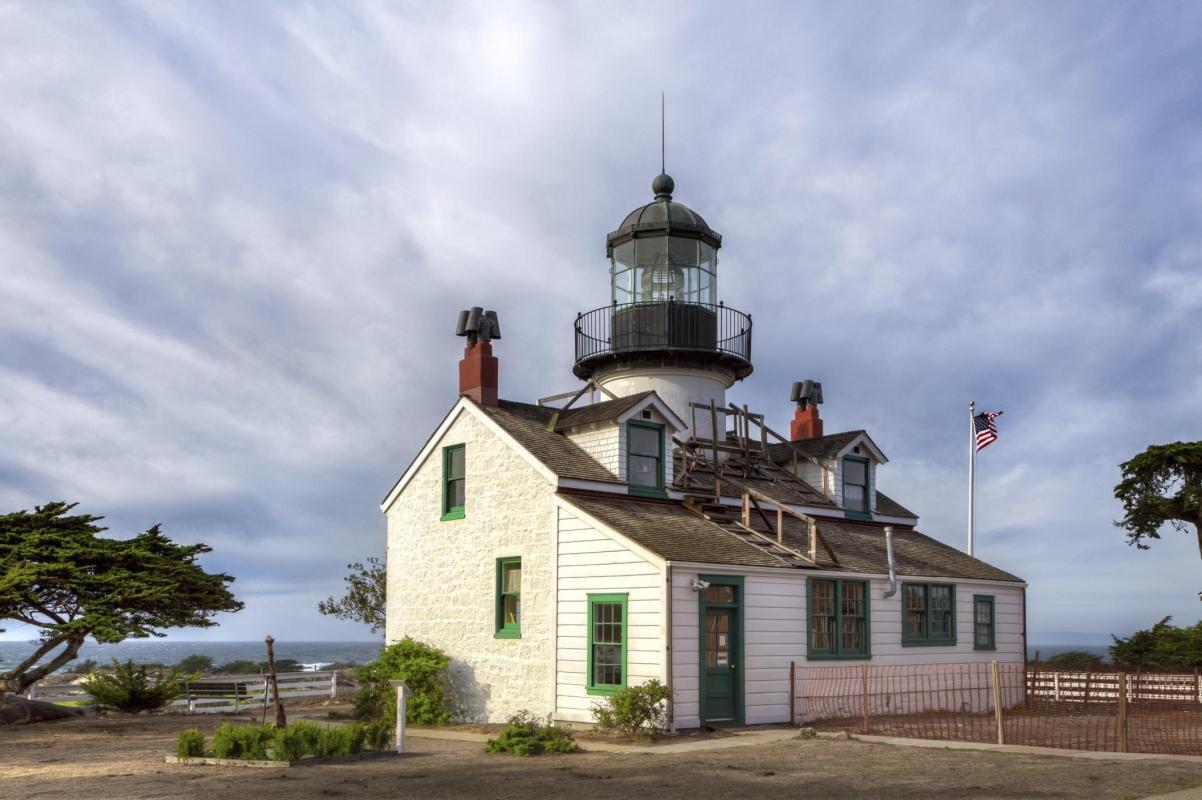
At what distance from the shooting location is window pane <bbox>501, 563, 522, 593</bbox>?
74.4 ft

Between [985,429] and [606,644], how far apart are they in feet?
51.7

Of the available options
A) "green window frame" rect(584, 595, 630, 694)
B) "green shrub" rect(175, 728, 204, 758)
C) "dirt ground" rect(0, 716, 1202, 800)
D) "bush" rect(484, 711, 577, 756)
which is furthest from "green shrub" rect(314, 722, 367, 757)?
"green window frame" rect(584, 595, 630, 694)

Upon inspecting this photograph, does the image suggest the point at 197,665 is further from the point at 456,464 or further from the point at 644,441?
the point at 644,441

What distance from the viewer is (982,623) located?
2712cm

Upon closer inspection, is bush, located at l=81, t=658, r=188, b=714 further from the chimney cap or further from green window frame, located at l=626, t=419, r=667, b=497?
the chimney cap

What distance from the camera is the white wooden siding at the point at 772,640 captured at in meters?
19.2

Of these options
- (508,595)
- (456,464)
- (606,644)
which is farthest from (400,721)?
(456,464)

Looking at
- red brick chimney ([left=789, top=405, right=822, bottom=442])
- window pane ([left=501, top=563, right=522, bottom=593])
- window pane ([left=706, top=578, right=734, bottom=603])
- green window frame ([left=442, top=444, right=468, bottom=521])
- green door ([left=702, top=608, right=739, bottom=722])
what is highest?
red brick chimney ([left=789, top=405, right=822, bottom=442])

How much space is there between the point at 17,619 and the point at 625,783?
15.0 meters

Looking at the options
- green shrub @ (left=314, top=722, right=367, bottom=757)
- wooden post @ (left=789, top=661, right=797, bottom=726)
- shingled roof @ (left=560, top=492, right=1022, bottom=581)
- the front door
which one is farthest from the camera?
wooden post @ (left=789, top=661, right=797, bottom=726)

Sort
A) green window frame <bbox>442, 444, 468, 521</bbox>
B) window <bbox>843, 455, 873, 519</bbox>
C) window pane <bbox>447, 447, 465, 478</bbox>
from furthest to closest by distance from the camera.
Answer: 1. window <bbox>843, 455, 873, 519</bbox>
2. window pane <bbox>447, 447, 465, 478</bbox>
3. green window frame <bbox>442, 444, 468, 521</bbox>

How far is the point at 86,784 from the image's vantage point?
13.7 m

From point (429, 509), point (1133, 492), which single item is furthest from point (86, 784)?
point (1133, 492)

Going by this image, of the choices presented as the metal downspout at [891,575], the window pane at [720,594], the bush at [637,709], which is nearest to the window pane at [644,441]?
the window pane at [720,594]
